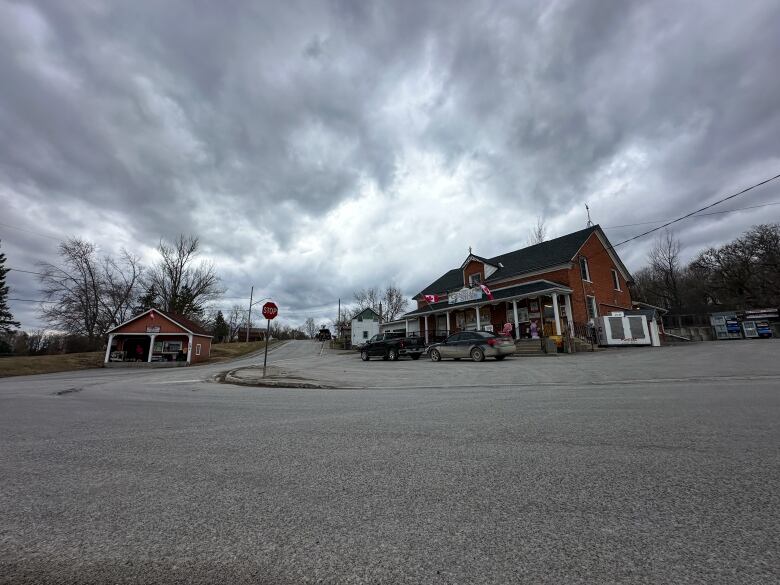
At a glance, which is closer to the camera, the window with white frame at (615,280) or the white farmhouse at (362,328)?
the window with white frame at (615,280)

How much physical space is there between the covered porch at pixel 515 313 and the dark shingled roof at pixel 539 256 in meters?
2.55

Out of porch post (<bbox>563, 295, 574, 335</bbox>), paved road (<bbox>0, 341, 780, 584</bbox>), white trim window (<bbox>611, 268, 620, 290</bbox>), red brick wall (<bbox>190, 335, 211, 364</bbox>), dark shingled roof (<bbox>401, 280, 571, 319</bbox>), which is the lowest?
paved road (<bbox>0, 341, 780, 584</bbox>)

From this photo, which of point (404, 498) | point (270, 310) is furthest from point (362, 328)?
point (404, 498)

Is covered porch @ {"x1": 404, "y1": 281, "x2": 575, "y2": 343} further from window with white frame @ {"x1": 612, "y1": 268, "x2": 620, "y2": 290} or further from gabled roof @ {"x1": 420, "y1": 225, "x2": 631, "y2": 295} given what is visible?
window with white frame @ {"x1": 612, "y1": 268, "x2": 620, "y2": 290}

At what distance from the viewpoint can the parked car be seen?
742 inches

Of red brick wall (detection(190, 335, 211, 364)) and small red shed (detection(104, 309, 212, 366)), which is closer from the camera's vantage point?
small red shed (detection(104, 309, 212, 366))

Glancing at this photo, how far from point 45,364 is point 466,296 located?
105 ft

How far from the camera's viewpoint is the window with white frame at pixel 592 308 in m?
26.4

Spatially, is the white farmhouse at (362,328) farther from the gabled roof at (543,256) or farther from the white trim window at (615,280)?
the white trim window at (615,280)

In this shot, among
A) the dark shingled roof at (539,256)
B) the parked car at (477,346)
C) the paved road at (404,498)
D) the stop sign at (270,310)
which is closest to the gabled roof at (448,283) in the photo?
the dark shingled roof at (539,256)

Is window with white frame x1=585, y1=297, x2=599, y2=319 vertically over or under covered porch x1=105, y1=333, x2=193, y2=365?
over

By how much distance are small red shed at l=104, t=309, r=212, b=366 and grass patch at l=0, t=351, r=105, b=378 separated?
1669mm

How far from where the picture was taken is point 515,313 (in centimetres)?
2441

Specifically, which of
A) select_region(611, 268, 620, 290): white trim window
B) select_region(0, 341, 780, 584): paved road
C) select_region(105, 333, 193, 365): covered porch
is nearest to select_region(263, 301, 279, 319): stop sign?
select_region(0, 341, 780, 584): paved road
